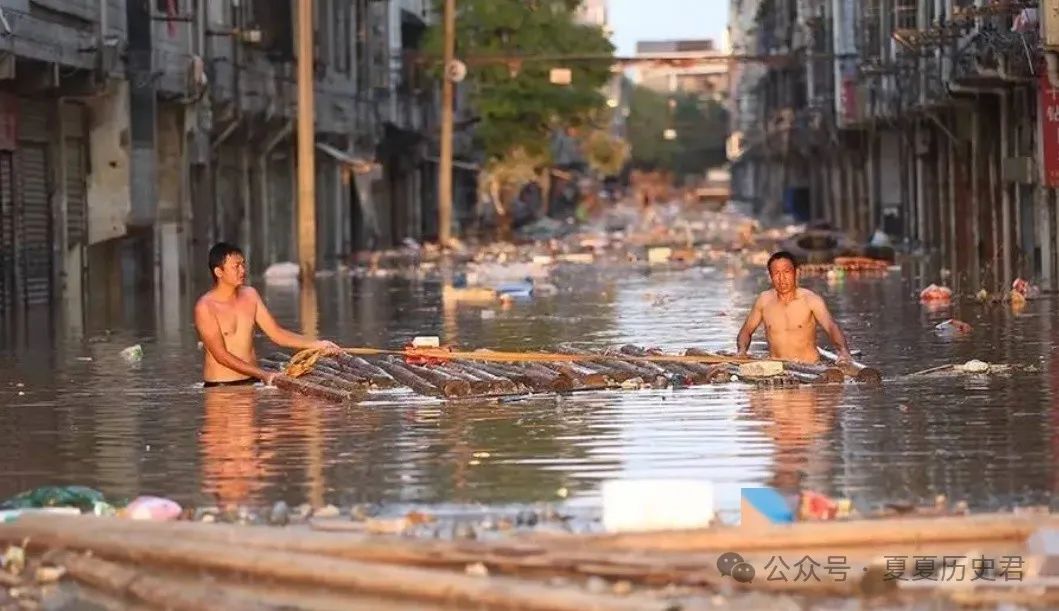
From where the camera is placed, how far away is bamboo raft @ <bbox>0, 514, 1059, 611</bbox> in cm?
776

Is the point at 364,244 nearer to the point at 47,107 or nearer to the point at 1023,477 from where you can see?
the point at 47,107

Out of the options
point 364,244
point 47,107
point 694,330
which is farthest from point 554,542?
point 364,244

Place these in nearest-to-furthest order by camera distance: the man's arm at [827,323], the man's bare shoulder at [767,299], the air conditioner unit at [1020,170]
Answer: the man's arm at [827,323], the man's bare shoulder at [767,299], the air conditioner unit at [1020,170]

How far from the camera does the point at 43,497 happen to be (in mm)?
10219

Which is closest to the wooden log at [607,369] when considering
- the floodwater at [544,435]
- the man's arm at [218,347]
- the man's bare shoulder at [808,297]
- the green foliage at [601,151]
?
the floodwater at [544,435]

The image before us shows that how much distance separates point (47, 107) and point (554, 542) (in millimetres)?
27678

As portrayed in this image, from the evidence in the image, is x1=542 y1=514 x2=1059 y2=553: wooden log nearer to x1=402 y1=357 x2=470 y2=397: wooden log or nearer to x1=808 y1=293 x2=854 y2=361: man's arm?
x1=402 y1=357 x2=470 y2=397: wooden log

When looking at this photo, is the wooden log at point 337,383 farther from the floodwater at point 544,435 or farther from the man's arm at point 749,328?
the man's arm at point 749,328

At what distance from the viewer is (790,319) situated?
54.2 ft

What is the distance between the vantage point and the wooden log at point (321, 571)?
7.48 metres

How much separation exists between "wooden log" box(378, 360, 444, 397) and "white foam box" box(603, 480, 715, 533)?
6665mm

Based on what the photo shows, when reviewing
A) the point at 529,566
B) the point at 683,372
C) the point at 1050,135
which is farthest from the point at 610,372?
the point at 1050,135

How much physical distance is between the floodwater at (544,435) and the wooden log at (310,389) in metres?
0.08

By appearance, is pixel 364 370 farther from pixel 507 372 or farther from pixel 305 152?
pixel 305 152
